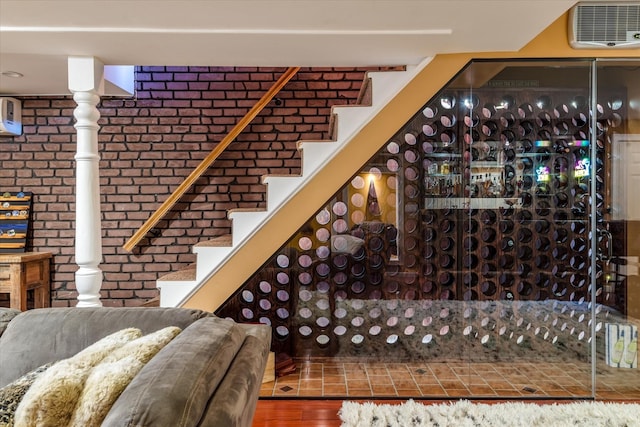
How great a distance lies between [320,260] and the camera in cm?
323

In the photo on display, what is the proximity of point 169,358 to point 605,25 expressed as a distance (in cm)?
321

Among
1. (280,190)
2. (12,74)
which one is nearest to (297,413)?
(280,190)

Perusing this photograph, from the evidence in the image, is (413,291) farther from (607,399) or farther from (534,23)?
(534,23)

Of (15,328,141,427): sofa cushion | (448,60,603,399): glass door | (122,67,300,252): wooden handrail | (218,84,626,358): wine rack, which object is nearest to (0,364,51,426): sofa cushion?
(15,328,141,427): sofa cushion

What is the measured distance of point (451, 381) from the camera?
317cm

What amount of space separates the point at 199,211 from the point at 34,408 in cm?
278

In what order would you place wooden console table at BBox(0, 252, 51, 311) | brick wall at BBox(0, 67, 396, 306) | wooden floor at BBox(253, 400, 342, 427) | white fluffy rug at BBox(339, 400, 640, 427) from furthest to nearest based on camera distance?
brick wall at BBox(0, 67, 396, 306)
wooden console table at BBox(0, 252, 51, 311)
wooden floor at BBox(253, 400, 342, 427)
white fluffy rug at BBox(339, 400, 640, 427)

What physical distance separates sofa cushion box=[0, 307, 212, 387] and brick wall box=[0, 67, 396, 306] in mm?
2052

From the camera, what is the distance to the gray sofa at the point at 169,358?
1.08 meters

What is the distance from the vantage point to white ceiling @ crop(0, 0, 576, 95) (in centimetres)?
220

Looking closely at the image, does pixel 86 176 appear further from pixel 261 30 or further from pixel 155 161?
pixel 261 30

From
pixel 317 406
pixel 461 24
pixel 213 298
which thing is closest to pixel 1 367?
pixel 213 298

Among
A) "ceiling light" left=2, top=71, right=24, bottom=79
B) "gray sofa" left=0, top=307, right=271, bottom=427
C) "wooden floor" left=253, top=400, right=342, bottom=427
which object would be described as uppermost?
"ceiling light" left=2, top=71, right=24, bottom=79

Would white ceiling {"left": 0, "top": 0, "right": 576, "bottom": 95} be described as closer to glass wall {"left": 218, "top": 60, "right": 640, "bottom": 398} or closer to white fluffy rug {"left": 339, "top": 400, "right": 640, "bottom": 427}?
glass wall {"left": 218, "top": 60, "right": 640, "bottom": 398}
